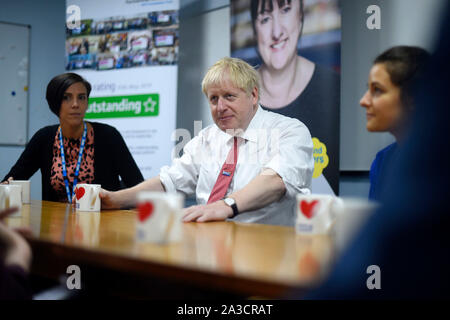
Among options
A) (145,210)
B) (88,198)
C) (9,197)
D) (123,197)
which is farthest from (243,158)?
(145,210)

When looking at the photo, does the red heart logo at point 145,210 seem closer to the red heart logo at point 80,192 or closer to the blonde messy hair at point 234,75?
the red heart logo at point 80,192

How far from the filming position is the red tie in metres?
2.01

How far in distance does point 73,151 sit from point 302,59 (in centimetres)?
162

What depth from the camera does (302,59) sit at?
3256 mm

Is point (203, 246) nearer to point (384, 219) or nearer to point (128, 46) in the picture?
point (384, 219)

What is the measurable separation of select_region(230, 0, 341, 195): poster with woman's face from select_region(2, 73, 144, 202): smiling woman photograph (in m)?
1.00

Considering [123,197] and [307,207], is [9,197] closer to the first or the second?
[123,197]

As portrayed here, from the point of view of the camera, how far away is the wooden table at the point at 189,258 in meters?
0.77

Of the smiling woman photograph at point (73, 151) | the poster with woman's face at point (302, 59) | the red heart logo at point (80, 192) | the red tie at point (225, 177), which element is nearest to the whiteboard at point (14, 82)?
the smiling woman photograph at point (73, 151)

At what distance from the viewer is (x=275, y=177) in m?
1.86

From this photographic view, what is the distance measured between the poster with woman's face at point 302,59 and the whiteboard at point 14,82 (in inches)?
91.3

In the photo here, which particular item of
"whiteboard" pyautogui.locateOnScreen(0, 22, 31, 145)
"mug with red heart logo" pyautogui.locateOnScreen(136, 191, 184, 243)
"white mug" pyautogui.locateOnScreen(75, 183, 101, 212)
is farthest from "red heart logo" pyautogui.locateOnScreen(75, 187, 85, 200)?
"whiteboard" pyautogui.locateOnScreen(0, 22, 31, 145)
